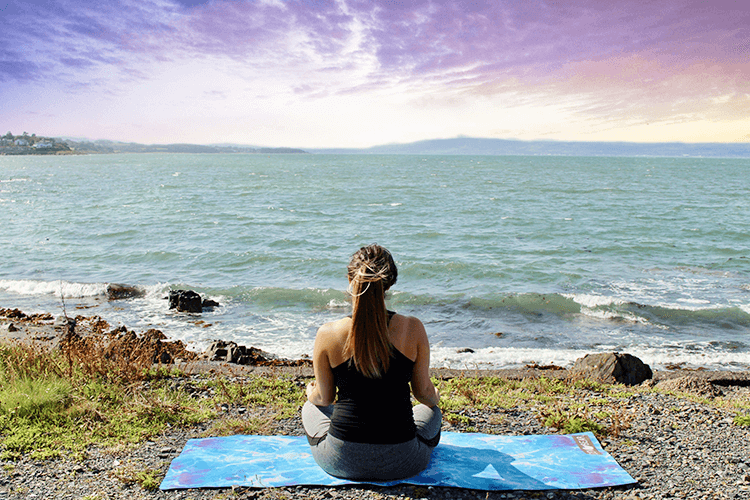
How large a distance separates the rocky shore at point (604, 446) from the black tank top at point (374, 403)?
2.05ft

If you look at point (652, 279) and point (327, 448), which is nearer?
point (327, 448)

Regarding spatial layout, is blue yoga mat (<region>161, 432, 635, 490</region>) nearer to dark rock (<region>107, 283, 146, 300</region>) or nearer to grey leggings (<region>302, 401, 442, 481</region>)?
grey leggings (<region>302, 401, 442, 481</region>)

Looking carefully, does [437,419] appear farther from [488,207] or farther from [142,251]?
[488,207]

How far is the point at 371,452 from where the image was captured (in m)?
3.88

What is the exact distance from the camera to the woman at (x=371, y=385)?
11.5 ft

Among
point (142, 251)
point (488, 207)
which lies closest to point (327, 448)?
point (142, 251)

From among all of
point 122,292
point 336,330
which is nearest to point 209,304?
point 122,292

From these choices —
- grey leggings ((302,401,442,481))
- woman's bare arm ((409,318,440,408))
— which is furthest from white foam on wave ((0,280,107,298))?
woman's bare arm ((409,318,440,408))

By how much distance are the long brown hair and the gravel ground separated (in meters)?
1.29

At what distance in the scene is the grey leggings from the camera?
12.8 ft

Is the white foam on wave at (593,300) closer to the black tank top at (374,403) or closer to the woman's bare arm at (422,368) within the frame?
the woman's bare arm at (422,368)

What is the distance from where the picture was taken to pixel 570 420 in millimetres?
5574

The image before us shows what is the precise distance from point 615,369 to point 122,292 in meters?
14.6

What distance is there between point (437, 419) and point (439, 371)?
15.3 feet
